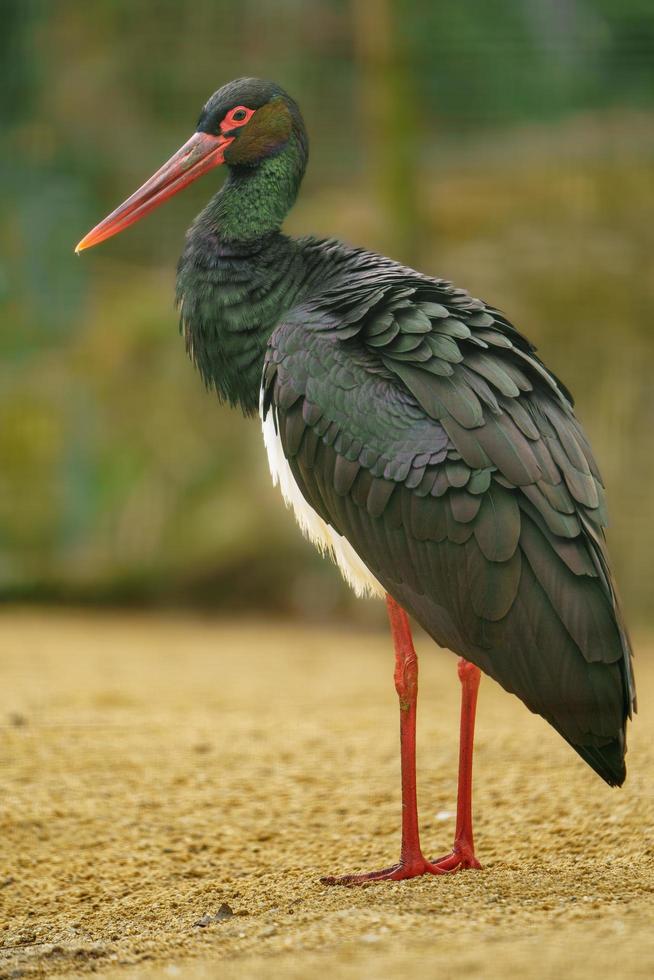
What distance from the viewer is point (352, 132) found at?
796cm

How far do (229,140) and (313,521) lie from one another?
116cm

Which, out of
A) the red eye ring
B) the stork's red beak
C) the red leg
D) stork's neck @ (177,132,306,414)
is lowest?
the red leg

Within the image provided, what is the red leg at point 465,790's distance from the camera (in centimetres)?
330

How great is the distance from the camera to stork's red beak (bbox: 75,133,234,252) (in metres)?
3.87

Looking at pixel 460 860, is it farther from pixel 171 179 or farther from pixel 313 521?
pixel 171 179

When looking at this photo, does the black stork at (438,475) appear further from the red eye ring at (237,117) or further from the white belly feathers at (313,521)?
the red eye ring at (237,117)

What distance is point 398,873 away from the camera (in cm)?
318

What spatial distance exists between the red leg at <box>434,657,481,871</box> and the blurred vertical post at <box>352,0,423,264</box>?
4353 mm

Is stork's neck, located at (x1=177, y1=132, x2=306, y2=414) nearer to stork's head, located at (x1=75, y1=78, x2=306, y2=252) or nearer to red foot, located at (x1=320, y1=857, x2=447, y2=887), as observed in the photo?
stork's head, located at (x1=75, y1=78, x2=306, y2=252)

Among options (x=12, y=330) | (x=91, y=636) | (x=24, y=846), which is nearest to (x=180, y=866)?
(x=24, y=846)

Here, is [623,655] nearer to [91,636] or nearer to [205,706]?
[205,706]

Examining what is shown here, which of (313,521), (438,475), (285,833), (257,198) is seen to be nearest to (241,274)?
(257,198)

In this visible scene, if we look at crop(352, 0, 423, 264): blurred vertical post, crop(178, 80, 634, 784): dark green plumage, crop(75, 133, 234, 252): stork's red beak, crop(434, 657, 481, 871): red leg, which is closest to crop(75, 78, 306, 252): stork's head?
crop(75, 133, 234, 252): stork's red beak

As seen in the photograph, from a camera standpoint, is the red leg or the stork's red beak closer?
the red leg
